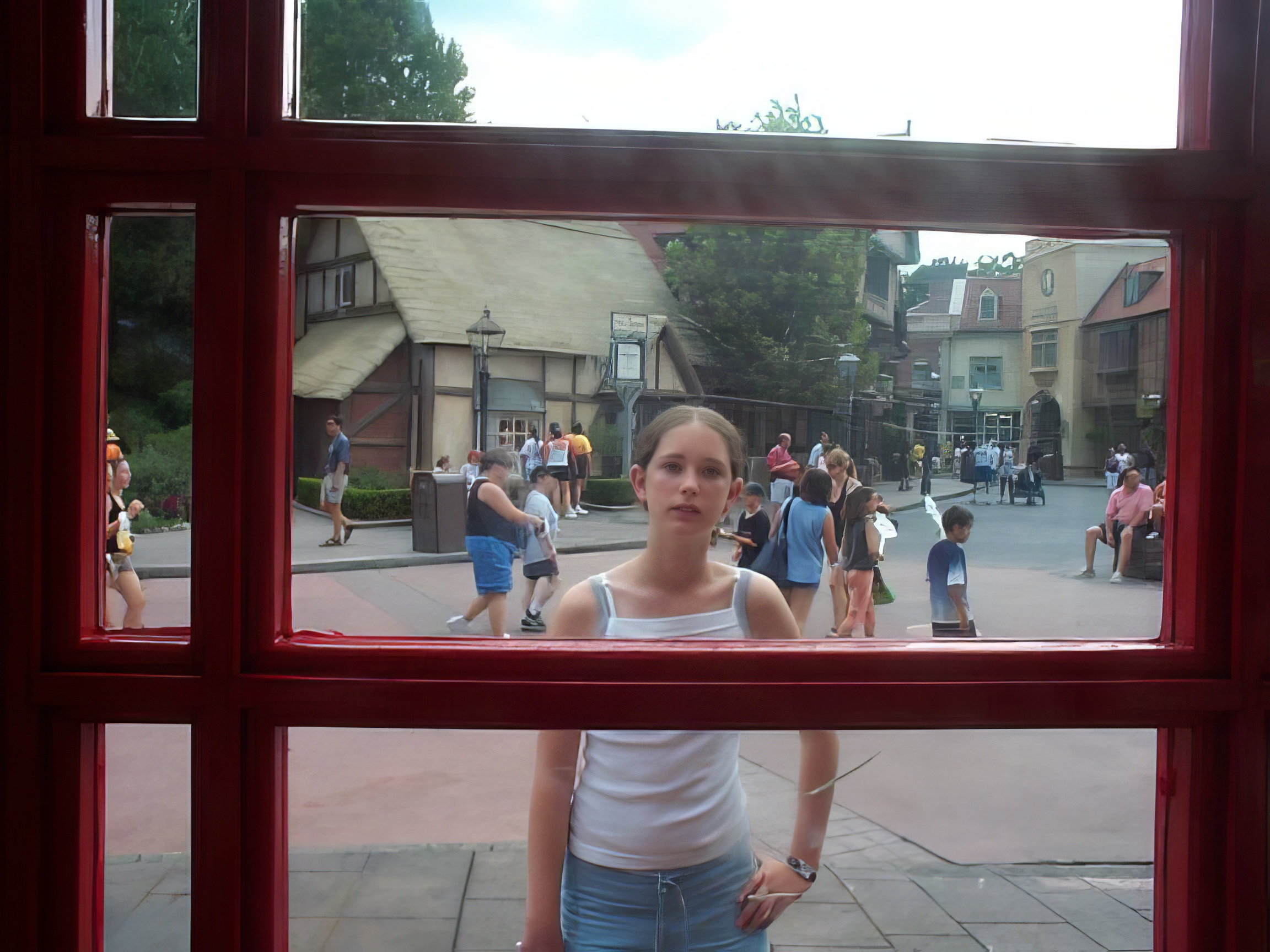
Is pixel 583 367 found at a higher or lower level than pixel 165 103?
lower

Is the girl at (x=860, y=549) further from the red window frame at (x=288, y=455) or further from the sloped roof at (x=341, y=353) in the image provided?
the sloped roof at (x=341, y=353)

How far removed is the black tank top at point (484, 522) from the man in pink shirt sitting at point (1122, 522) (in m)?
0.49

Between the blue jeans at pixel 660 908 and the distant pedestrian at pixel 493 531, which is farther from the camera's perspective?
the blue jeans at pixel 660 908

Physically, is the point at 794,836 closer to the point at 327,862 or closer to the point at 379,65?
the point at 327,862

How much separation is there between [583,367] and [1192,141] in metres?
0.57

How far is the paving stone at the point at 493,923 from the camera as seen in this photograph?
782 mm

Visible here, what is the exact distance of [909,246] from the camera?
29.6 inches

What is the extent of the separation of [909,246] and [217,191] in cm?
58

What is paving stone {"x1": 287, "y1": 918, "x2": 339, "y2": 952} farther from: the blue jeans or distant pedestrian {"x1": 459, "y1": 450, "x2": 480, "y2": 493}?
distant pedestrian {"x1": 459, "y1": 450, "x2": 480, "y2": 493}

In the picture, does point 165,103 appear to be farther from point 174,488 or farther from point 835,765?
point 835,765

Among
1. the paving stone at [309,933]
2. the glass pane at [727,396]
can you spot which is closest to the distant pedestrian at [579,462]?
the glass pane at [727,396]

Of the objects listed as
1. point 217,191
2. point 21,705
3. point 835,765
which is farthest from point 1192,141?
point 21,705

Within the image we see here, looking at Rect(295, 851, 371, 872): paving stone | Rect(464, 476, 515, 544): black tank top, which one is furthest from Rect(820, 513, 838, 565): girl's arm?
Rect(295, 851, 371, 872): paving stone

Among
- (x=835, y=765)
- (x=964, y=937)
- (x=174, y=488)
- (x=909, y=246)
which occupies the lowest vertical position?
(x=964, y=937)
